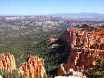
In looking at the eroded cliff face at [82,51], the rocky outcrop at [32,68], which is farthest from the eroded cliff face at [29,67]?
the eroded cliff face at [82,51]

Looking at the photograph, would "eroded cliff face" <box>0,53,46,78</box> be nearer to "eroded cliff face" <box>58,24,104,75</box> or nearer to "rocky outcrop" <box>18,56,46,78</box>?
"rocky outcrop" <box>18,56,46,78</box>

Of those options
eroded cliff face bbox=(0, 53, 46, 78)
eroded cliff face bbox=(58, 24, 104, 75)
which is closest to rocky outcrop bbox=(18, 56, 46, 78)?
eroded cliff face bbox=(0, 53, 46, 78)

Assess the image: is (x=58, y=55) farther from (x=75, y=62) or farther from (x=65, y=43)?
(x=75, y=62)

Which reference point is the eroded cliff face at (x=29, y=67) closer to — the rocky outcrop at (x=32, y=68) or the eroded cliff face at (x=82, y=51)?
the rocky outcrop at (x=32, y=68)

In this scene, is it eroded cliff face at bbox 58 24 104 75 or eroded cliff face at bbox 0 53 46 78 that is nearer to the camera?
eroded cliff face at bbox 0 53 46 78

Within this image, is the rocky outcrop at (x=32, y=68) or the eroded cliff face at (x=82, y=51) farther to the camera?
the eroded cliff face at (x=82, y=51)

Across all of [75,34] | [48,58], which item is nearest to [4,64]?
[48,58]

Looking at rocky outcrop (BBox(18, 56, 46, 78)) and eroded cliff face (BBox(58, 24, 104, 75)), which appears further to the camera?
eroded cliff face (BBox(58, 24, 104, 75))

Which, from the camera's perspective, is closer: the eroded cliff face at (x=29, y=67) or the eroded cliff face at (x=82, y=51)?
the eroded cliff face at (x=29, y=67)
